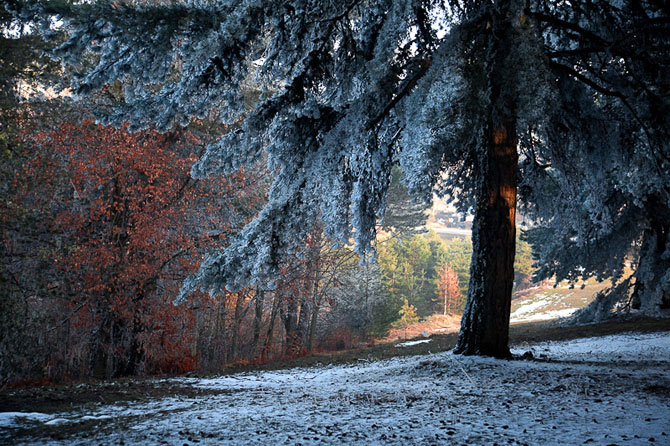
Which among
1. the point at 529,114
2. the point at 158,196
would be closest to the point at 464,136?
the point at 529,114

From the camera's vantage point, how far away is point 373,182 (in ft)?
23.3

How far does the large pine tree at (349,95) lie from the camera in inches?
196

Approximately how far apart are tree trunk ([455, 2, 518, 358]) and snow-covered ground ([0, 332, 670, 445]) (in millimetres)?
717

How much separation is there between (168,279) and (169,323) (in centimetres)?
123

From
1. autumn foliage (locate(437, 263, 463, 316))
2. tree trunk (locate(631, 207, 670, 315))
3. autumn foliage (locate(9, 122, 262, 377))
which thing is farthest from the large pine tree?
autumn foliage (locate(437, 263, 463, 316))

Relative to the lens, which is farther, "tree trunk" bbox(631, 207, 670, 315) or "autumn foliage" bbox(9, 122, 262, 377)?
"tree trunk" bbox(631, 207, 670, 315)

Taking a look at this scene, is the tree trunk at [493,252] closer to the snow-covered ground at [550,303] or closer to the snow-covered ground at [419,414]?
the snow-covered ground at [419,414]

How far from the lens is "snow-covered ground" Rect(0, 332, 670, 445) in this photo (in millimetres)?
2908

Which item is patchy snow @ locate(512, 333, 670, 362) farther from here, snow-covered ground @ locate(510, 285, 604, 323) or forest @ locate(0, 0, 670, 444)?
snow-covered ground @ locate(510, 285, 604, 323)

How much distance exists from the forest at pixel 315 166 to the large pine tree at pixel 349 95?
0.03 metres

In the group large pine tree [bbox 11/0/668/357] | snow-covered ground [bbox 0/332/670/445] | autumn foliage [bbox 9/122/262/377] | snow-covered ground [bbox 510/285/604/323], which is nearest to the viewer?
snow-covered ground [bbox 0/332/670/445]

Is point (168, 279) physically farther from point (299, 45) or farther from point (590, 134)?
point (590, 134)

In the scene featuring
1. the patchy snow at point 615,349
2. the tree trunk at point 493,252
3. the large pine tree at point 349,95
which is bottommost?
the patchy snow at point 615,349

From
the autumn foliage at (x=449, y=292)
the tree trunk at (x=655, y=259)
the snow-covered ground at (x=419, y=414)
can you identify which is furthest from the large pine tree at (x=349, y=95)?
the autumn foliage at (x=449, y=292)
